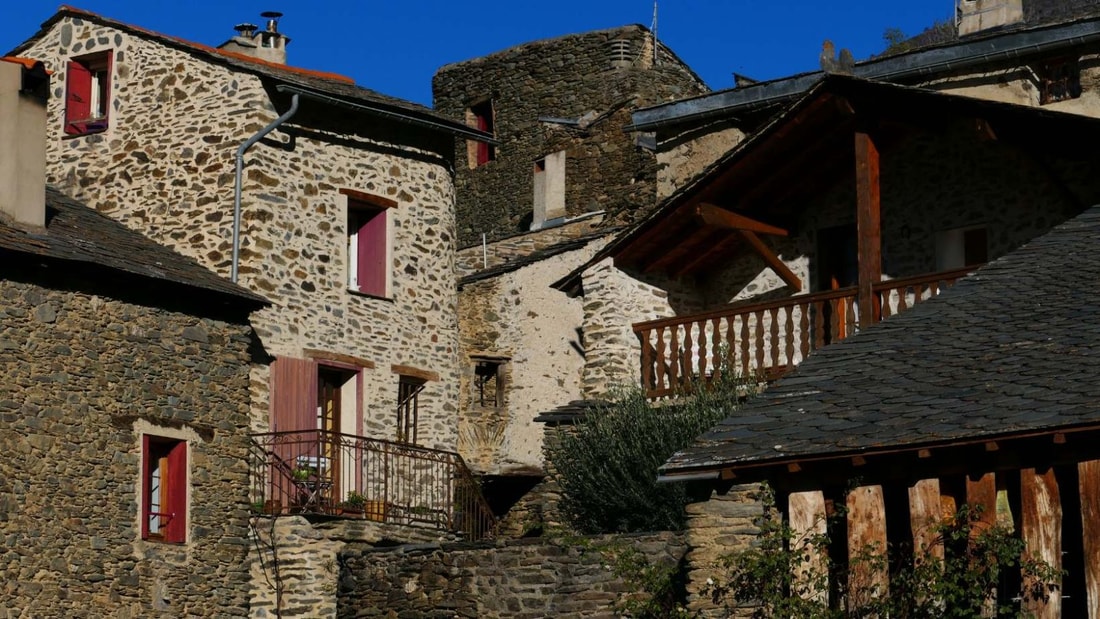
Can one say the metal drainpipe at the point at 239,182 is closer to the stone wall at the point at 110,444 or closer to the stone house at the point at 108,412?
the stone house at the point at 108,412

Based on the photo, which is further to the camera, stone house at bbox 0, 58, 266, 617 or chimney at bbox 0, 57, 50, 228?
chimney at bbox 0, 57, 50, 228

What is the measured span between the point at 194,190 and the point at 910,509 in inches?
458

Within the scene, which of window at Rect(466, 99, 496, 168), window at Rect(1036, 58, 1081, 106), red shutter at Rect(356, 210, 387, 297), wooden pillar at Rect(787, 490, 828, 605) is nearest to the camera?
wooden pillar at Rect(787, 490, 828, 605)

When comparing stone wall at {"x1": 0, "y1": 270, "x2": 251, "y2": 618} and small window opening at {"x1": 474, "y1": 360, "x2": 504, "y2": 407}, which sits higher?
small window opening at {"x1": 474, "y1": 360, "x2": 504, "y2": 407}

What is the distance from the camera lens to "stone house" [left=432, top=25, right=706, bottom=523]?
2775cm

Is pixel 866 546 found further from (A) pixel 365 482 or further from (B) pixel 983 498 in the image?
(A) pixel 365 482

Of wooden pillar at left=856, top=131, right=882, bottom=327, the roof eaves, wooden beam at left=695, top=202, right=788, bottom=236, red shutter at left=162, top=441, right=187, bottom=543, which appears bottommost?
red shutter at left=162, top=441, right=187, bottom=543

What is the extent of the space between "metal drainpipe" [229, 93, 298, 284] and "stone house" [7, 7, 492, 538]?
1.0 inches

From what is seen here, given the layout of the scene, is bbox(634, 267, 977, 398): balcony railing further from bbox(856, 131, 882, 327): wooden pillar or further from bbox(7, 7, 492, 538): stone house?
bbox(7, 7, 492, 538): stone house

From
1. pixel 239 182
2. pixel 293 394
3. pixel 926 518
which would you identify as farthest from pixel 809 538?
pixel 239 182

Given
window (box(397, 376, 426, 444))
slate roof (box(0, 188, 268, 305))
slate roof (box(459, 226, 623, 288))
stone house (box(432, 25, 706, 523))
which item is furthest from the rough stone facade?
slate roof (box(0, 188, 268, 305))

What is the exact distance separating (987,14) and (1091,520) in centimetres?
1245

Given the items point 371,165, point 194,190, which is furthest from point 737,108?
point 194,190

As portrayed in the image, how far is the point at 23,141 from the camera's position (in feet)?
65.8
